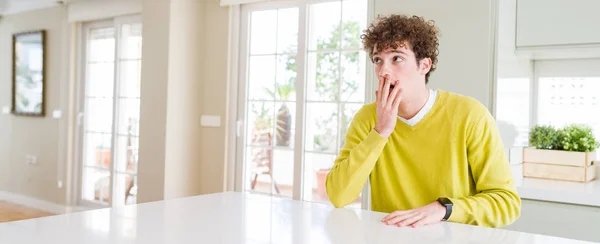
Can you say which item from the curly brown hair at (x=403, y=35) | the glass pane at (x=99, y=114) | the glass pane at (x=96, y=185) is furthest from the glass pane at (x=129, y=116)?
the curly brown hair at (x=403, y=35)

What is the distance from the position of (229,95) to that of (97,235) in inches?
125

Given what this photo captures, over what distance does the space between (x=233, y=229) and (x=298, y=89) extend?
108 inches

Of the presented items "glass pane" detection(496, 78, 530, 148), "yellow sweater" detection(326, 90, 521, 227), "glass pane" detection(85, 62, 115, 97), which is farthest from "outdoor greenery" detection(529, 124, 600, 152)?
"glass pane" detection(85, 62, 115, 97)

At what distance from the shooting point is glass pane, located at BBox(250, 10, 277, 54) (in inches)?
163

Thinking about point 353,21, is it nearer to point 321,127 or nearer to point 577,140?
point 321,127

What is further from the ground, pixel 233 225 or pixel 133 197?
pixel 233 225

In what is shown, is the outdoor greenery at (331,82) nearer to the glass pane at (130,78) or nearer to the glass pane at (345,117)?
the glass pane at (345,117)

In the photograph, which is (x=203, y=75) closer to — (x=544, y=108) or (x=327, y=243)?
(x=544, y=108)

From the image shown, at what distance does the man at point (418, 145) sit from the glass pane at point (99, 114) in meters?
4.01

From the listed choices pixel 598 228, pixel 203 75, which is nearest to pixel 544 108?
pixel 598 228

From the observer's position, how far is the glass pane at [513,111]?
2.65 m

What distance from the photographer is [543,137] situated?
2711 millimetres

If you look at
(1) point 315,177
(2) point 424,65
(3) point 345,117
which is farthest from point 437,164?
(1) point 315,177

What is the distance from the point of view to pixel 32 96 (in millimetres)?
6086
